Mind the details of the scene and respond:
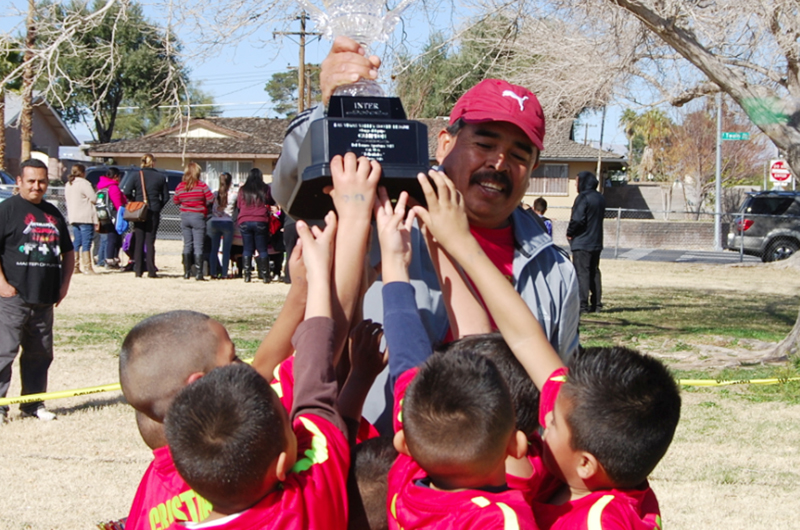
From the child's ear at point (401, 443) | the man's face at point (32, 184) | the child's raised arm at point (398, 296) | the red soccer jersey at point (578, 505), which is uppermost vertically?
the man's face at point (32, 184)

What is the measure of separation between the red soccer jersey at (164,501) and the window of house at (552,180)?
1692 inches

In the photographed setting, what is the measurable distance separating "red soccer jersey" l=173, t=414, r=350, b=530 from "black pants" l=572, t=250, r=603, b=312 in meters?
10.9

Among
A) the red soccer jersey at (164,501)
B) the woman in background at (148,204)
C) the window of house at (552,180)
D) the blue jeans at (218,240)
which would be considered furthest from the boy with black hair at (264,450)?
the window of house at (552,180)

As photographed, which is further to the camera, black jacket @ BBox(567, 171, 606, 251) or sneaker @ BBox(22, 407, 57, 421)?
black jacket @ BBox(567, 171, 606, 251)

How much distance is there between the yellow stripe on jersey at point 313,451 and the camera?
1.95 m

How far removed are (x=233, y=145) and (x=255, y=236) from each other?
91.1 feet

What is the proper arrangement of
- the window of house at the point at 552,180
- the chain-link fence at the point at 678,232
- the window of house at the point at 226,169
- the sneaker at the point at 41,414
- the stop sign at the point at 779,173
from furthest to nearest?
the window of house at the point at 552,180 < the window of house at the point at 226,169 < the stop sign at the point at 779,173 < the chain-link fence at the point at 678,232 < the sneaker at the point at 41,414

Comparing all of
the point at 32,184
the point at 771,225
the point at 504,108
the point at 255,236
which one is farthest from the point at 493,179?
the point at 771,225

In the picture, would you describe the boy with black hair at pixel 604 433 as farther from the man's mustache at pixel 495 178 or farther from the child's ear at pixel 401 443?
the man's mustache at pixel 495 178

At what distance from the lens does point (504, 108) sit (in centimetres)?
252

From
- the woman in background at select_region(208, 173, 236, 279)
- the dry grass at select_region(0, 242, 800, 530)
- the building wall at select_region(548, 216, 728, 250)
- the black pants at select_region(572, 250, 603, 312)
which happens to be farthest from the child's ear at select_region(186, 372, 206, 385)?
the building wall at select_region(548, 216, 728, 250)

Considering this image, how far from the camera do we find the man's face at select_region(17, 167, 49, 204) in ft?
22.3

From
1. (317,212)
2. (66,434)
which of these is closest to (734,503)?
(317,212)

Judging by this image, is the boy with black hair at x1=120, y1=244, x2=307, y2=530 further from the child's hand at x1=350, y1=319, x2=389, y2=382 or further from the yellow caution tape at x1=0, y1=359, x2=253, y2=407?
the yellow caution tape at x1=0, y1=359, x2=253, y2=407
